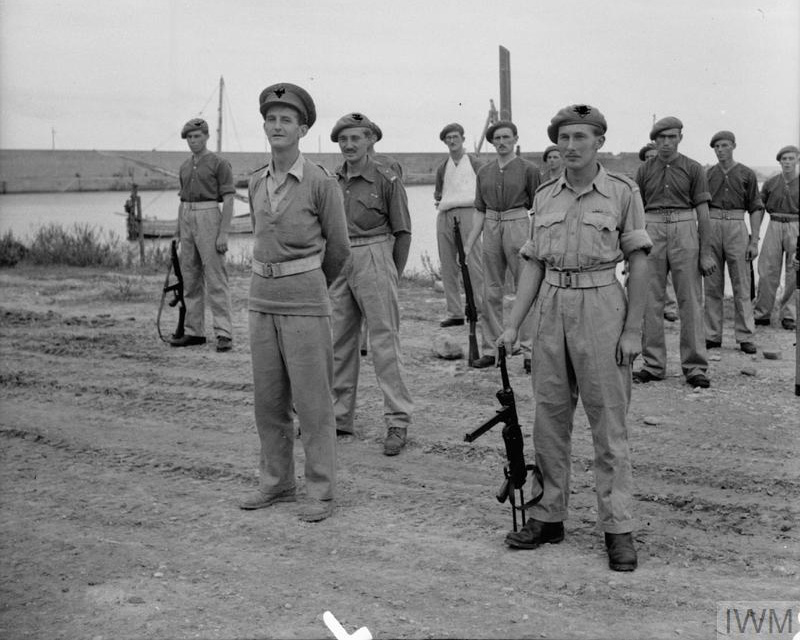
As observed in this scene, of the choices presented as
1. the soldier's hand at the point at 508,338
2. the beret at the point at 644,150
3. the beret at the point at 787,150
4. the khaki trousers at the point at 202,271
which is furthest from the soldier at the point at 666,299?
Result: the soldier's hand at the point at 508,338

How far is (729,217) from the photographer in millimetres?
10164

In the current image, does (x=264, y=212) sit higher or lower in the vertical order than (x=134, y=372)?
higher

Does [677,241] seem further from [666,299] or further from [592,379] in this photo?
[592,379]

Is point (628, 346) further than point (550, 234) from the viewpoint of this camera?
No

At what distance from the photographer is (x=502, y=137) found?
898 centimetres

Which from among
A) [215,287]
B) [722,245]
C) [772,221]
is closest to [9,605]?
[215,287]

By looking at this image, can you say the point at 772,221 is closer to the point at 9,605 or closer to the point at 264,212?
the point at 264,212

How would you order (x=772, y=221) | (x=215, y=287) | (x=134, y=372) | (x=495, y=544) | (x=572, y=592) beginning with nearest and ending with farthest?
(x=572, y=592)
(x=495, y=544)
(x=134, y=372)
(x=215, y=287)
(x=772, y=221)

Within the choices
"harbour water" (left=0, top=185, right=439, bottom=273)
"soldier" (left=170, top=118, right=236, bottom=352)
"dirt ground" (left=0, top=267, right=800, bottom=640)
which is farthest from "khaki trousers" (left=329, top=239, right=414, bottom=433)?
"harbour water" (left=0, top=185, right=439, bottom=273)

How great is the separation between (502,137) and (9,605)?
6.05 m

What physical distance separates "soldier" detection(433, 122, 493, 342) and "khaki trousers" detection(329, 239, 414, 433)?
3607 mm

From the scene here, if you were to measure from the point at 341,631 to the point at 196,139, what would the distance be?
643 cm

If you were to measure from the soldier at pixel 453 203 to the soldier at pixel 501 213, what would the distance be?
97cm

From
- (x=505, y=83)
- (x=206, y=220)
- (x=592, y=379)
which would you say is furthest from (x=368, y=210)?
(x=505, y=83)
